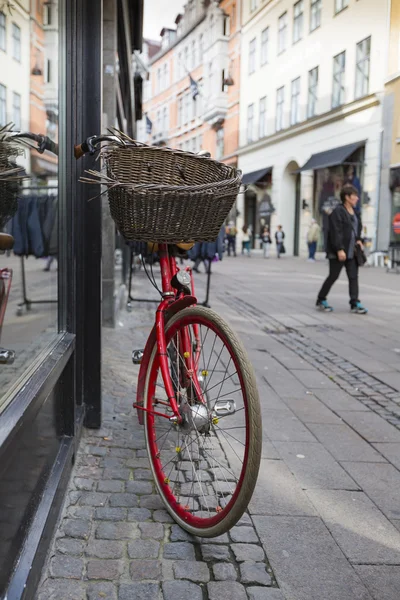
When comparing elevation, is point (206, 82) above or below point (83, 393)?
above

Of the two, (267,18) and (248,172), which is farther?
(248,172)

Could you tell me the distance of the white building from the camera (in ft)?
73.3

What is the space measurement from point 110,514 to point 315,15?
27303 mm

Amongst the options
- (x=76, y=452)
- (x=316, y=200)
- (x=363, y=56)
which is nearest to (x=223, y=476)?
(x=76, y=452)

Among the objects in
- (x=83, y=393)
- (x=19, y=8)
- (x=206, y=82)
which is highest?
(x=206, y=82)

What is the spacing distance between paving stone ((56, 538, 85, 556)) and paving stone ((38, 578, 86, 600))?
17cm

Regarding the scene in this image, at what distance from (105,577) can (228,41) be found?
38.9m

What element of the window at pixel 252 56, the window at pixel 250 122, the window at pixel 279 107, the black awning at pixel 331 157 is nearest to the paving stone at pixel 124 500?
the black awning at pixel 331 157

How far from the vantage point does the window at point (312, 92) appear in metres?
26.4

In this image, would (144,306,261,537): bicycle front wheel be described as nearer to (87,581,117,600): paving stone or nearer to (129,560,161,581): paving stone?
(129,560,161,581): paving stone

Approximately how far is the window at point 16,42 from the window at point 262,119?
30761 mm

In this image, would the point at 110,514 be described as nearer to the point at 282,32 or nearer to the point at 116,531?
the point at 116,531

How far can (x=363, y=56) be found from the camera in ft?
74.6

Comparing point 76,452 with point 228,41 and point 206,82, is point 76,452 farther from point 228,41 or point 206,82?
point 206,82
